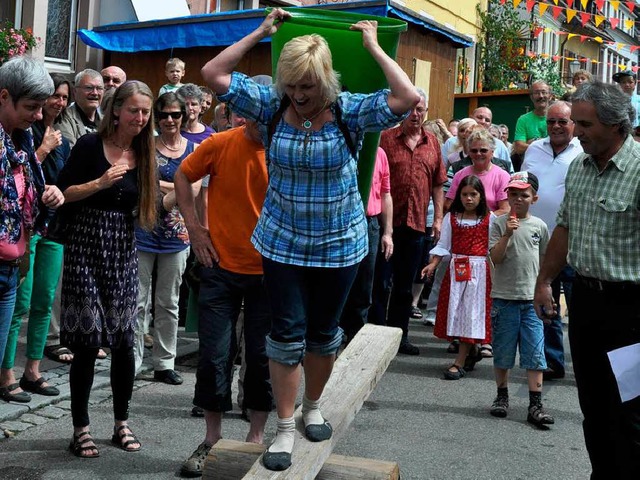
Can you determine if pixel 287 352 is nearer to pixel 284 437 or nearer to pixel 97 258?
pixel 284 437

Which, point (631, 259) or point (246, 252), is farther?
point (246, 252)

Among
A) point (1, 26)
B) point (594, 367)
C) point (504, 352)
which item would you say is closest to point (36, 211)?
point (594, 367)

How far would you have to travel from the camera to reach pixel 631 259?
4.60 meters

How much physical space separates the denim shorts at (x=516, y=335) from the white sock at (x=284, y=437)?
2979 millimetres

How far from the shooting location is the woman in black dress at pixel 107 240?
17.5 feet

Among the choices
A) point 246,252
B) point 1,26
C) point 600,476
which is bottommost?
point 600,476

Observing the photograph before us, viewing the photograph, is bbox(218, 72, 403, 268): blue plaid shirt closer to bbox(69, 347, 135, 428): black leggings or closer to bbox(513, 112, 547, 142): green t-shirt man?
bbox(69, 347, 135, 428): black leggings

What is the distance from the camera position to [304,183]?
4125mm

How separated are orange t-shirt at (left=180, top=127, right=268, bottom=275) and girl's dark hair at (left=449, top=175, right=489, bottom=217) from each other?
10.5 ft

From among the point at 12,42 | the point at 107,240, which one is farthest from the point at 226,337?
the point at 12,42

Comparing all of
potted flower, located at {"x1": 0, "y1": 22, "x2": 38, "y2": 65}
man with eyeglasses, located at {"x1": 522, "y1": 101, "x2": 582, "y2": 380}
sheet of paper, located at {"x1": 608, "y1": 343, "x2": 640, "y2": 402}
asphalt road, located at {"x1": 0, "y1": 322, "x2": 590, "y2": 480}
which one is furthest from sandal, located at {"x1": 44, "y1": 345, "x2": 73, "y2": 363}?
sheet of paper, located at {"x1": 608, "y1": 343, "x2": 640, "y2": 402}

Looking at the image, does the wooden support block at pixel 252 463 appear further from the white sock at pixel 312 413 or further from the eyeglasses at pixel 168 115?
the eyeglasses at pixel 168 115

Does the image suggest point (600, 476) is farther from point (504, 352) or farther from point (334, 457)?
point (504, 352)

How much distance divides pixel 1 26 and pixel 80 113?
491 centimetres
